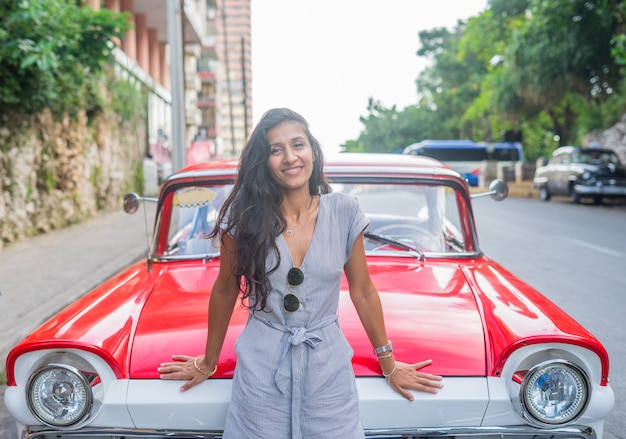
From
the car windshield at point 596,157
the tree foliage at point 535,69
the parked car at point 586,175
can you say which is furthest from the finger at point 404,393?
the car windshield at point 596,157

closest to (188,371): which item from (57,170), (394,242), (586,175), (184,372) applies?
(184,372)

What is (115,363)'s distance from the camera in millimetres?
2262

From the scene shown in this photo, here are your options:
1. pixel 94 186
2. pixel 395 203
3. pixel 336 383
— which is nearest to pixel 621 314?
pixel 395 203

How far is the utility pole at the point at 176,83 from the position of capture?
40.4ft

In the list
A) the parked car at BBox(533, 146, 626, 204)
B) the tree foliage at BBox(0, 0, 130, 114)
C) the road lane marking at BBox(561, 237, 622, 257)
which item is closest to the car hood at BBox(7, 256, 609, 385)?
the tree foliage at BBox(0, 0, 130, 114)

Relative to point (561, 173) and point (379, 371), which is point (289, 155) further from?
point (561, 173)

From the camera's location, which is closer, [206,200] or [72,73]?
[206,200]

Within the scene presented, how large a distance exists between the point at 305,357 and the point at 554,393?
33.3 inches

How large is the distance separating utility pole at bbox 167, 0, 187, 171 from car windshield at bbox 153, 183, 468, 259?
8985 mm

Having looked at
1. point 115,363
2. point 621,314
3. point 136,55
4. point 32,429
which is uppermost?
point 136,55

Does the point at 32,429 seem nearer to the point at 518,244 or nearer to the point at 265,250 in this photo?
the point at 265,250

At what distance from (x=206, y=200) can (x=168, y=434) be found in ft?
4.86

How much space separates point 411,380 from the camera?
218cm

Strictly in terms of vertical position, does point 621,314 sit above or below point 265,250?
below
